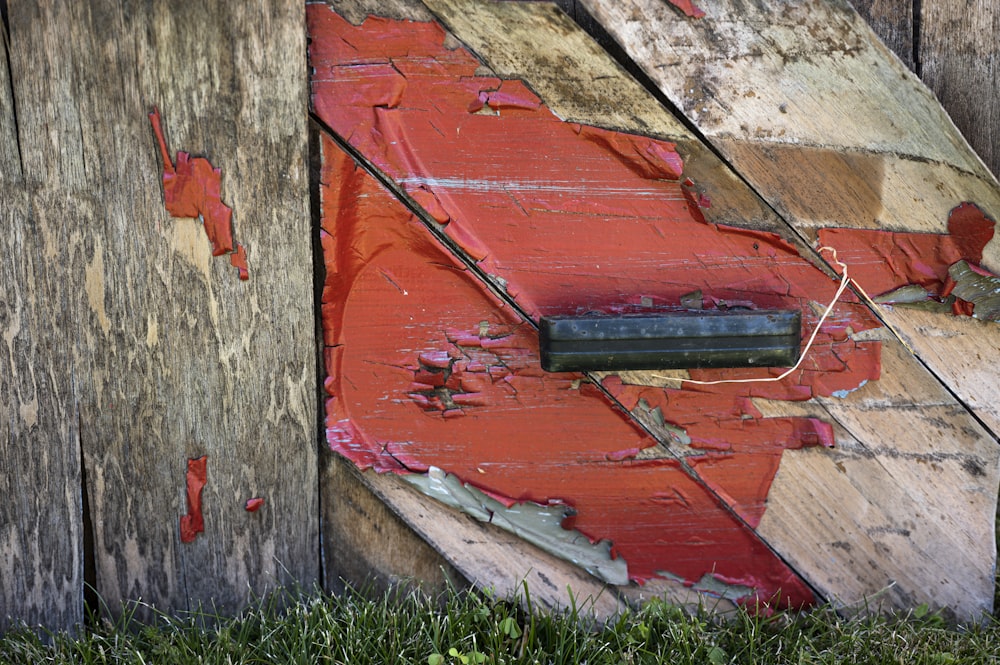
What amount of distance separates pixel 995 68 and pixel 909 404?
2.41ft

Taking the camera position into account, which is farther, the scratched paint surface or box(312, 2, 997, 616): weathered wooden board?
box(312, 2, 997, 616): weathered wooden board

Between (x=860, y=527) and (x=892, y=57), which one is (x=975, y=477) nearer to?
(x=860, y=527)

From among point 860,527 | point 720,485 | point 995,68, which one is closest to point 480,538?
point 720,485

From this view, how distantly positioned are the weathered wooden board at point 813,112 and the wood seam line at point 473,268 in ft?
1.71

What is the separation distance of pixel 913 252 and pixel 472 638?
4.04 ft

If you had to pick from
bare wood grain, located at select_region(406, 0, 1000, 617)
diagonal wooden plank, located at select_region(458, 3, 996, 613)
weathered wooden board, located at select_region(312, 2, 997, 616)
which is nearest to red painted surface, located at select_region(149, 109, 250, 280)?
bare wood grain, located at select_region(406, 0, 1000, 617)

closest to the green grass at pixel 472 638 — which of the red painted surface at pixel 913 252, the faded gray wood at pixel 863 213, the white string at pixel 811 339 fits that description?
the faded gray wood at pixel 863 213

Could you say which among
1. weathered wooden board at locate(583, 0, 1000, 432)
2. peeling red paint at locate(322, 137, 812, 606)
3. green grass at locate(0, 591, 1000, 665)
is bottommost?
green grass at locate(0, 591, 1000, 665)

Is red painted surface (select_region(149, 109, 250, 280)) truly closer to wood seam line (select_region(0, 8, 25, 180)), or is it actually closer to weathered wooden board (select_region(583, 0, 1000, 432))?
wood seam line (select_region(0, 8, 25, 180))

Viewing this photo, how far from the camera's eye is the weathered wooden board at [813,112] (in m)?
1.54

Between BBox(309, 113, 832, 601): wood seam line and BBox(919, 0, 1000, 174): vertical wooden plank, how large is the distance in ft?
3.09

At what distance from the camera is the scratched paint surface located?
5.08 feet

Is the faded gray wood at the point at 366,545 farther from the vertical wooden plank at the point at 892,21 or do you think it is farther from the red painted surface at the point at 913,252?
the vertical wooden plank at the point at 892,21

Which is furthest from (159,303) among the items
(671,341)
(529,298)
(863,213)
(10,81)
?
(863,213)
